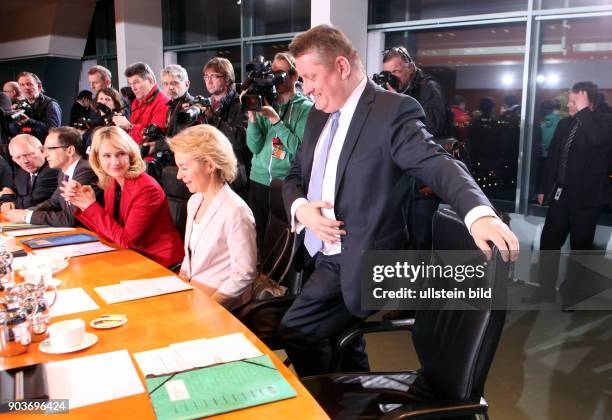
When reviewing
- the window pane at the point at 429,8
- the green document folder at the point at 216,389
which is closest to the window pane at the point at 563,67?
the window pane at the point at 429,8

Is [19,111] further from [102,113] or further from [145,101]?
[145,101]

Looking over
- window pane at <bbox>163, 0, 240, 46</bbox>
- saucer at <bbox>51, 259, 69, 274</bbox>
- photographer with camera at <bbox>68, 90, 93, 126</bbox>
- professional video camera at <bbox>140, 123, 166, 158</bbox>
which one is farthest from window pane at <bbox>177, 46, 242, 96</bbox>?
saucer at <bbox>51, 259, 69, 274</bbox>

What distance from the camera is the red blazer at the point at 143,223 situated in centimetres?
259

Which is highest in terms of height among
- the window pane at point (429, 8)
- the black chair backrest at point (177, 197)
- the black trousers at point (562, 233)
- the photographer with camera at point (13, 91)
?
the window pane at point (429, 8)

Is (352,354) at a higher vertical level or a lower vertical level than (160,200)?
lower

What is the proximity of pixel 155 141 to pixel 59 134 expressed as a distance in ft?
2.67

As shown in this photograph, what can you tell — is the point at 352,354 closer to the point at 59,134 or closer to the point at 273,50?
the point at 59,134

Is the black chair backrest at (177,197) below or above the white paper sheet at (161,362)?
above

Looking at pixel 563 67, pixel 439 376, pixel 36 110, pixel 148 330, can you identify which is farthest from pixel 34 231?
pixel 563 67

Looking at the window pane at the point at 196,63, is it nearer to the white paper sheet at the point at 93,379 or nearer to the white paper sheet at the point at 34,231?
the white paper sheet at the point at 34,231

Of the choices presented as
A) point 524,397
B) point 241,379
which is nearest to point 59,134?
point 241,379

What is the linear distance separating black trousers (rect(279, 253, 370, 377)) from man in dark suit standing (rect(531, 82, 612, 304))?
2.50 m

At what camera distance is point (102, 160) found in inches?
109

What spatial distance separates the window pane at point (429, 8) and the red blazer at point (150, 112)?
6.46ft
